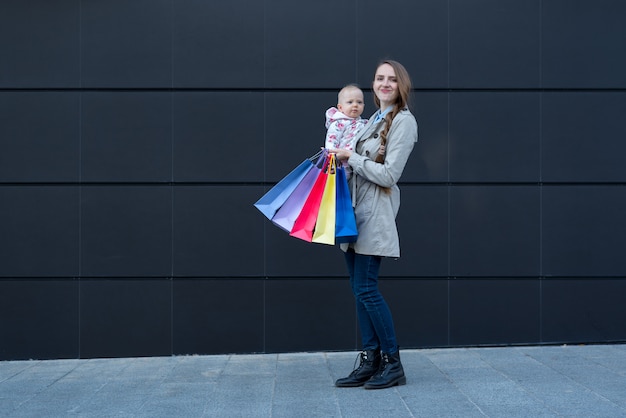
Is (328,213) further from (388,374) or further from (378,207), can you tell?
(388,374)

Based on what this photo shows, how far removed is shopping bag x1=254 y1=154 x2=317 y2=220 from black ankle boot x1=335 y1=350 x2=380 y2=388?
3.76 feet

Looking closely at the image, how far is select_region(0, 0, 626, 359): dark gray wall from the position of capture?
647 cm

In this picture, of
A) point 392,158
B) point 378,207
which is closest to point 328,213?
point 378,207

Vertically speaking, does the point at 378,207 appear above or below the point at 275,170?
below

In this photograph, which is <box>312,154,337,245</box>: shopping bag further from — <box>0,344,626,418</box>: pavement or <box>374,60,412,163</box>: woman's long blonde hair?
<box>0,344,626,418</box>: pavement

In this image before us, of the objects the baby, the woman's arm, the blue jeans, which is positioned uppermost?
the baby

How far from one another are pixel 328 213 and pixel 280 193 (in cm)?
35

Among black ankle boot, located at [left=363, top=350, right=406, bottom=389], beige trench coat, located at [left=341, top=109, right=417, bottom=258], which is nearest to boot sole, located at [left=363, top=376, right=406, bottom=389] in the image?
black ankle boot, located at [left=363, top=350, right=406, bottom=389]

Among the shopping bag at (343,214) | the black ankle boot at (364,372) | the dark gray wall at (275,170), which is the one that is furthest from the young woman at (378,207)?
the dark gray wall at (275,170)

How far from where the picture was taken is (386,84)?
5.30 metres

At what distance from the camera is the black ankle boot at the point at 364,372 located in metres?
5.39

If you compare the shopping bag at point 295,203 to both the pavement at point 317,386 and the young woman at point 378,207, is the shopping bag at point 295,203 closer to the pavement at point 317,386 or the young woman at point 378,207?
the young woman at point 378,207

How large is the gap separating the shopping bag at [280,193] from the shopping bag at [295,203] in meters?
0.02

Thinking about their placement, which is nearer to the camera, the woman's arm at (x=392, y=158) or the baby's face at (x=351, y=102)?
the woman's arm at (x=392, y=158)
